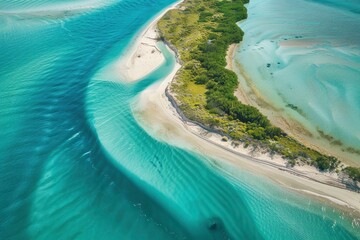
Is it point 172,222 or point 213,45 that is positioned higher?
point 213,45

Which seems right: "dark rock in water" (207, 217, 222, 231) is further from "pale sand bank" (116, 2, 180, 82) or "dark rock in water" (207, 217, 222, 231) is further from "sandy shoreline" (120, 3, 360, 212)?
"pale sand bank" (116, 2, 180, 82)

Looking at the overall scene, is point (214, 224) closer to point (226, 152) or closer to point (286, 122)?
point (226, 152)

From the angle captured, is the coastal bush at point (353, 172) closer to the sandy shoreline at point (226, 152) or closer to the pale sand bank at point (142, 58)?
the sandy shoreline at point (226, 152)

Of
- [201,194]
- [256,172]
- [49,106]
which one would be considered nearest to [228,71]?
[256,172]

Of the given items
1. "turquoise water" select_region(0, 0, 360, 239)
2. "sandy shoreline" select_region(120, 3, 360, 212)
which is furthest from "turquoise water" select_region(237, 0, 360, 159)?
"turquoise water" select_region(0, 0, 360, 239)

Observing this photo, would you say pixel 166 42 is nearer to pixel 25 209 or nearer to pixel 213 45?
pixel 213 45

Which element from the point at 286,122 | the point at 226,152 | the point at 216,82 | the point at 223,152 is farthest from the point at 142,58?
the point at 286,122
